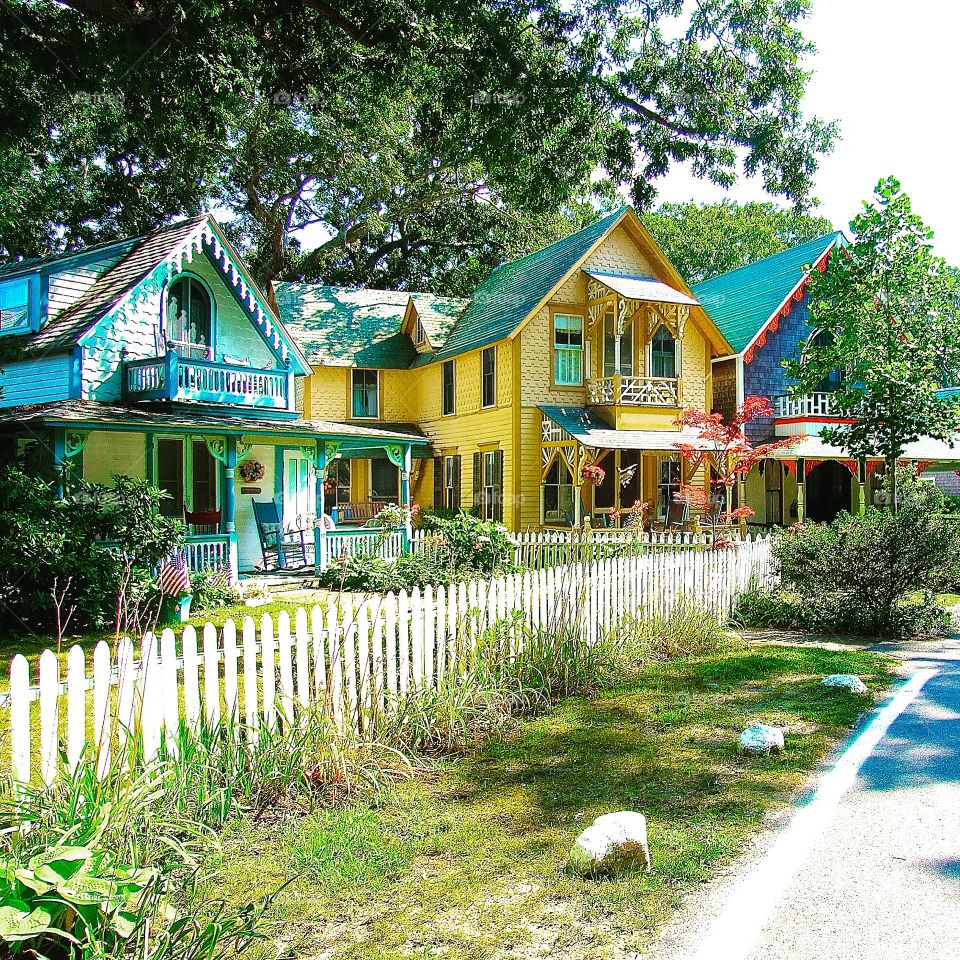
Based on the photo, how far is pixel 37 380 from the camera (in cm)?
1814

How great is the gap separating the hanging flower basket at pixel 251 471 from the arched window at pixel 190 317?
2782 millimetres

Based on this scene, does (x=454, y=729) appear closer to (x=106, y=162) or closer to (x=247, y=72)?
(x=247, y=72)

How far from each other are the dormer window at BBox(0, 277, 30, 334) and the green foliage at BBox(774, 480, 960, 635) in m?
16.6

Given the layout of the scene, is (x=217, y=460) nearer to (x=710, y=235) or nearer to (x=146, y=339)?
(x=146, y=339)

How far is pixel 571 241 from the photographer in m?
27.5

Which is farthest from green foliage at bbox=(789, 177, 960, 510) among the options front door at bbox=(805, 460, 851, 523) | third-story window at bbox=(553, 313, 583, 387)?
front door at bbox=(805, 460, 851, 523)

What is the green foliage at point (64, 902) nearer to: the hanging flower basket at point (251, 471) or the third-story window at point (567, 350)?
the hanging flower basket at point (251, 471)

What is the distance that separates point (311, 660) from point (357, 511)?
21.5 metres

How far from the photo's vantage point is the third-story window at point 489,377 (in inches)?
1025

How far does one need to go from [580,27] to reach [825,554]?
813 cm

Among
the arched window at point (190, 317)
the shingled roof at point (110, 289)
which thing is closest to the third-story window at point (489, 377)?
the arched window at point (190, 317)

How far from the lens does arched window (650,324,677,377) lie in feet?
87.5

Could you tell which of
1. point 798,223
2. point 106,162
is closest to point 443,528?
point 106,162

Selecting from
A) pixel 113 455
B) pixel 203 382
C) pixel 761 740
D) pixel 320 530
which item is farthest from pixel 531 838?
pixel 113 455
